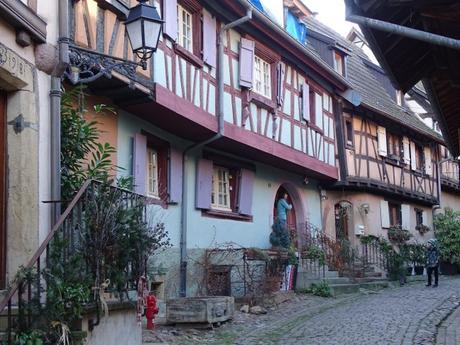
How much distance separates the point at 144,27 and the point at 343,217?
14.7 meters

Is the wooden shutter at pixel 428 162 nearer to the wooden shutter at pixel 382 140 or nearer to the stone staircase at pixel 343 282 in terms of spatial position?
the wooden shutter at pixel 382 140

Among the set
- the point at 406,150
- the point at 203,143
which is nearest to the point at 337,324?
the point at 203,143

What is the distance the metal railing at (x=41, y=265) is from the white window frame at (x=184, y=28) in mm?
6000

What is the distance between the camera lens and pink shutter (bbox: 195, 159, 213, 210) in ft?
44.0

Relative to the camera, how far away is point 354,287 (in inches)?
656

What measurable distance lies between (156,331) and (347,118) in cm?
1297

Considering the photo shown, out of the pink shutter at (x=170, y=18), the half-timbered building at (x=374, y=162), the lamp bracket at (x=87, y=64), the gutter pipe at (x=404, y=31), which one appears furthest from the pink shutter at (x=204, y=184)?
the gutter pipe at (x=404, y=31)

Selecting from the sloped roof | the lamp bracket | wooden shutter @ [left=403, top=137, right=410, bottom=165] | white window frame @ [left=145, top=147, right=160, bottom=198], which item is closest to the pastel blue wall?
white window frame @ [left=145, top=147, right=160, bottom=198]

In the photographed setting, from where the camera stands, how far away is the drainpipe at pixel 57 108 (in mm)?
6977

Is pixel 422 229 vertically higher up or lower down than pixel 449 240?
higher up

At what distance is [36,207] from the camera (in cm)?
673

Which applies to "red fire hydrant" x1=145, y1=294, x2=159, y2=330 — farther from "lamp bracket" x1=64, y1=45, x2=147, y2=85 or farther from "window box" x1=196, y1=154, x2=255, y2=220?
"window box" x1=196, y1=154, x2=255, y2=220

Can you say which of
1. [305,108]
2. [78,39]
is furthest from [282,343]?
[305,108]

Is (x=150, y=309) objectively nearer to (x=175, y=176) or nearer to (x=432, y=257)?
(x=175, y=176)
